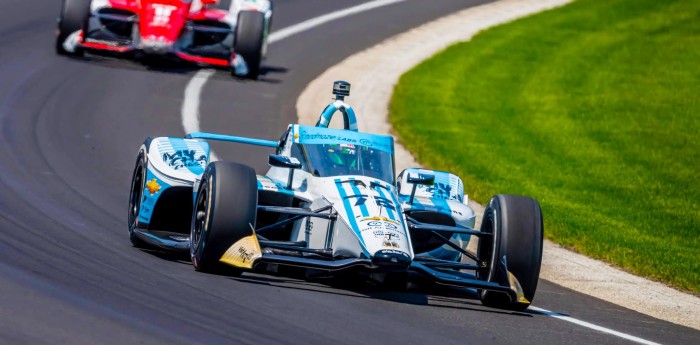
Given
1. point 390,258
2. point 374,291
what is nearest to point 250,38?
point 374,291

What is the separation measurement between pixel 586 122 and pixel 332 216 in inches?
507

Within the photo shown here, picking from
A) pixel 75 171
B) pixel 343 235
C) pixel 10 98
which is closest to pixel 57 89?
pixel 10 98

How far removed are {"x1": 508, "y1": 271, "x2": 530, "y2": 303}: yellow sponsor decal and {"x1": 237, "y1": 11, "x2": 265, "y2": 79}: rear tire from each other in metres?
12.1

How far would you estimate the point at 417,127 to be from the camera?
21.4 m

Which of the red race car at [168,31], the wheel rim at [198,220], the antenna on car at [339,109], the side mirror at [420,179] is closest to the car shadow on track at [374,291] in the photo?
the wheel rim at [198,220]

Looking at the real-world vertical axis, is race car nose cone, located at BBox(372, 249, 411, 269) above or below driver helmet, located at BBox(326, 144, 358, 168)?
below

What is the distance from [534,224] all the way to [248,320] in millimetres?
2929

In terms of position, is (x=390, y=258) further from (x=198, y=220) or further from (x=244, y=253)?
(x=198, y=220)

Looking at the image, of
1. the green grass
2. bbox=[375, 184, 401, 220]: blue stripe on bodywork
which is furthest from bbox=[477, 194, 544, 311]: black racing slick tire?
the green grass

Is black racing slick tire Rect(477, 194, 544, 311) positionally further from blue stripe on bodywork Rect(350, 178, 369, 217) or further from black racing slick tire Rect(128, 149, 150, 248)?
black racing slick tire Rect(128, 149, 150, 248)

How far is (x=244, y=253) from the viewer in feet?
35.8

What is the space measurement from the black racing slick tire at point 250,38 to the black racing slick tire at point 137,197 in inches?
383

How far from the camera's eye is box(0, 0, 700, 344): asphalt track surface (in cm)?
956

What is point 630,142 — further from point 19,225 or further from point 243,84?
point 19,225
